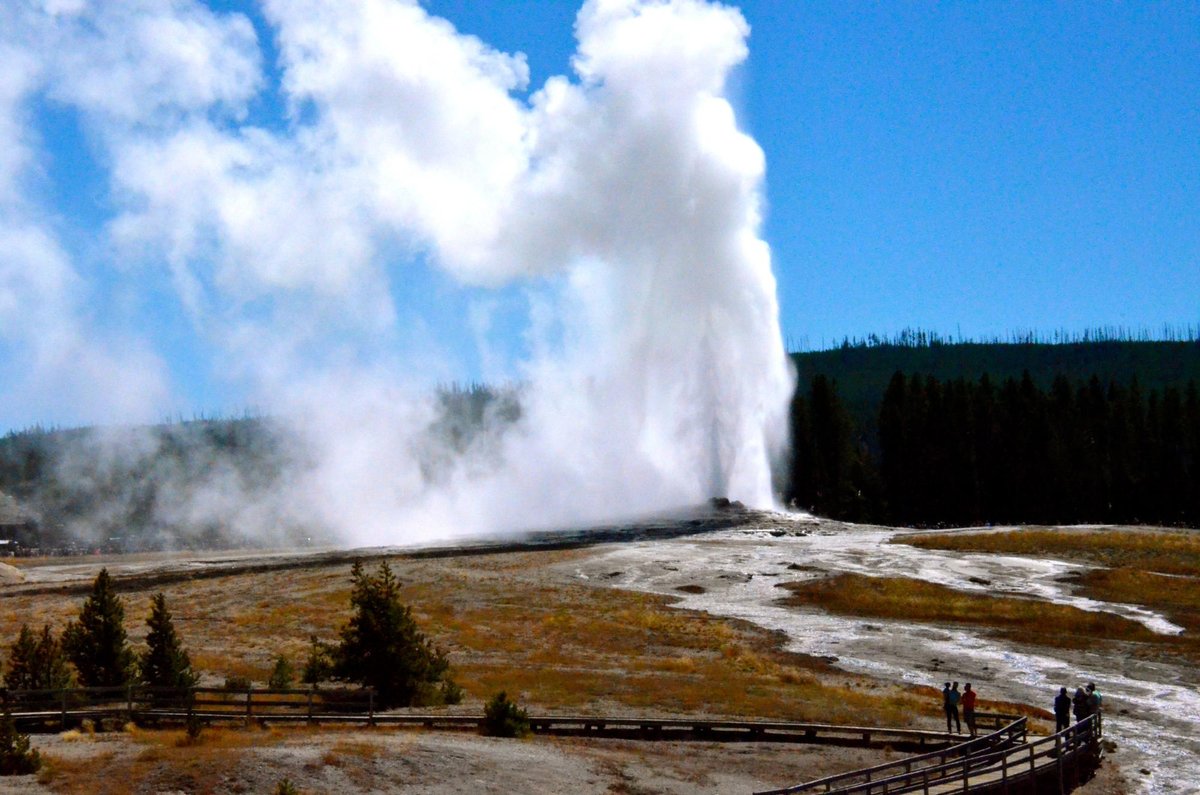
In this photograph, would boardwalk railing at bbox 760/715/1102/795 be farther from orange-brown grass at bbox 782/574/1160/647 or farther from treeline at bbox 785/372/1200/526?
treeline at bbox 785/372/1200/526

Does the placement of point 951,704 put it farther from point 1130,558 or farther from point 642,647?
point 1130,558

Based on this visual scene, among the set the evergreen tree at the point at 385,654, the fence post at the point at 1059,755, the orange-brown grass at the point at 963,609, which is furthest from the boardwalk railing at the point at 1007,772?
the orange-brown grass at the point at 963,609

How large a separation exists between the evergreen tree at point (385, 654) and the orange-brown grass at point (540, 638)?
2864 millimetres

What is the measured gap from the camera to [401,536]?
103875mm

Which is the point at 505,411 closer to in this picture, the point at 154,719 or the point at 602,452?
the point at 602,452

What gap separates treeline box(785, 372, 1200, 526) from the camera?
350 ft

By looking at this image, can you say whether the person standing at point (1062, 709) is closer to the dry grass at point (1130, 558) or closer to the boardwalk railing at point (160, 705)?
the boardwalk railing at point (160, 705)

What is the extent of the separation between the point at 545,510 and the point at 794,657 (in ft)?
216

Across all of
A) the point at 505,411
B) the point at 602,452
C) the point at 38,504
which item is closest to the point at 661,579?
the point at 602,452

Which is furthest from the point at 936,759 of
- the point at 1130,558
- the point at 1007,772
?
the point at 1130,558

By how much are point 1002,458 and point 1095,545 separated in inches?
1430

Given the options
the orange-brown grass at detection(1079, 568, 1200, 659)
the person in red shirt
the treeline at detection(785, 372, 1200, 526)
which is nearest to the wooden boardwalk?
the person in red shirt

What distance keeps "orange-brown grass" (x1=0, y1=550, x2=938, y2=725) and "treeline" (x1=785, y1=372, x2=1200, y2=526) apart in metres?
50.0

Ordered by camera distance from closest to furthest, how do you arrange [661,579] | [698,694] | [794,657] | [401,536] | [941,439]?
[698,694] < [794,657] < [661,579] < [401,536] < [941,439]
